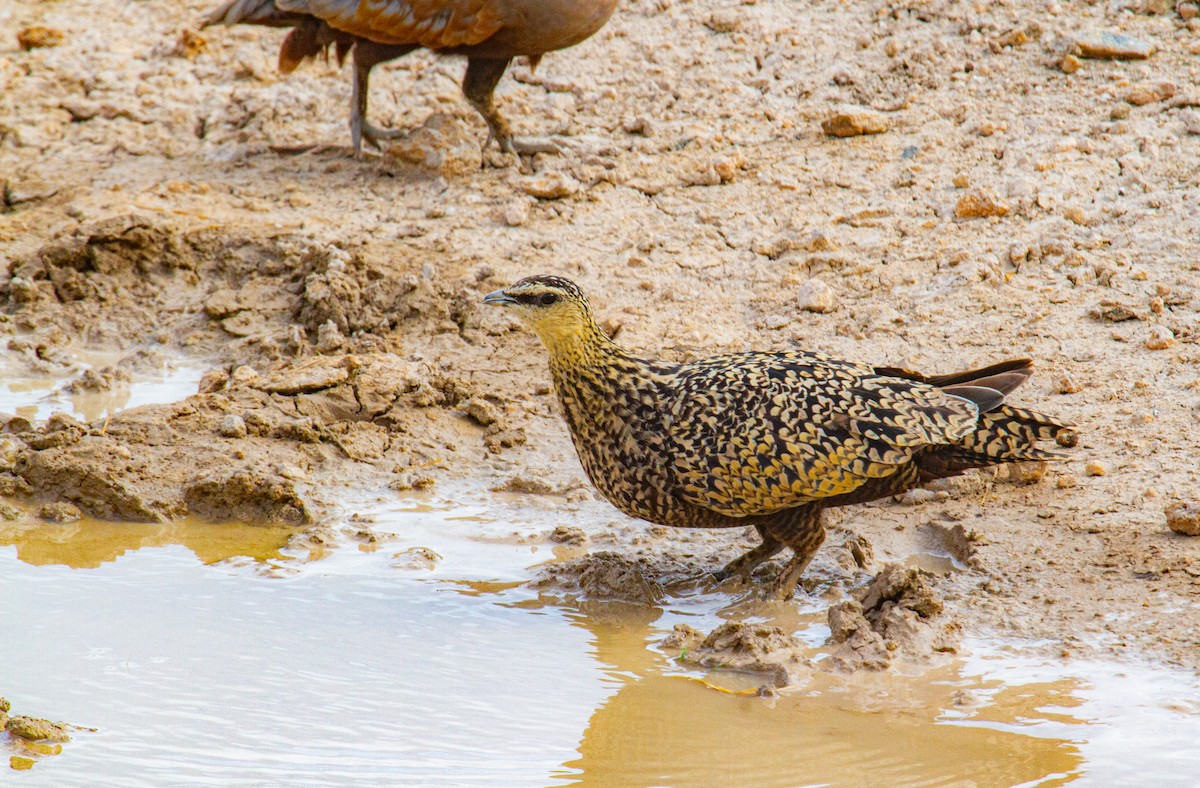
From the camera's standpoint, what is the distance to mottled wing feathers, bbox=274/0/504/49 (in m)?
7.84

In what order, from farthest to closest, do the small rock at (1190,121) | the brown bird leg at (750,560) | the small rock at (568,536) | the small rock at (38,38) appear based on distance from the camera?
the small rock at (38,38), the small rock at (1190,121), the small rock at (568,536), the brown bird leg at (750,560)

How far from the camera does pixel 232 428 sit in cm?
616

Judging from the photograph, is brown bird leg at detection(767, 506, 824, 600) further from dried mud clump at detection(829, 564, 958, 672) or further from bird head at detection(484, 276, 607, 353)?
bird head at detection(484, 276, 607, 353)

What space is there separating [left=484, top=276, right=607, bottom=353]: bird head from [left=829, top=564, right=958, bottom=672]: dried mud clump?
53.5 inches

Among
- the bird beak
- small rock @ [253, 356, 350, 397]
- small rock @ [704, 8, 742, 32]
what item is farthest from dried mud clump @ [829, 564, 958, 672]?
small rock @ [704, 8, 742, 32]

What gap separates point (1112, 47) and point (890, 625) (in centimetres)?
509

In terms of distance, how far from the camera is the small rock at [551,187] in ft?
26.3

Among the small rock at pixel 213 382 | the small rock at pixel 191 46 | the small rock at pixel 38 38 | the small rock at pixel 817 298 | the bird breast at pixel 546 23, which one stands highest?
the small rock at pixel 38 38

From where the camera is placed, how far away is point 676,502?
488cm

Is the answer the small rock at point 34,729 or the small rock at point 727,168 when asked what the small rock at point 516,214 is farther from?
the small rock at point 34,729

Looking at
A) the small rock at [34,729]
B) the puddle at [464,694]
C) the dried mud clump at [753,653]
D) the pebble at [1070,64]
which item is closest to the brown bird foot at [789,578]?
the puddle at [464,694]

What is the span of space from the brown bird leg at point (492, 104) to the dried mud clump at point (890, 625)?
14.8ft

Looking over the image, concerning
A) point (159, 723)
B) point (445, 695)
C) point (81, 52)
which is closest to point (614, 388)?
point (445, 695)

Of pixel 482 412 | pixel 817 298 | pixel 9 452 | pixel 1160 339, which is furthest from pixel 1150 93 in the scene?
pixel 9 452
